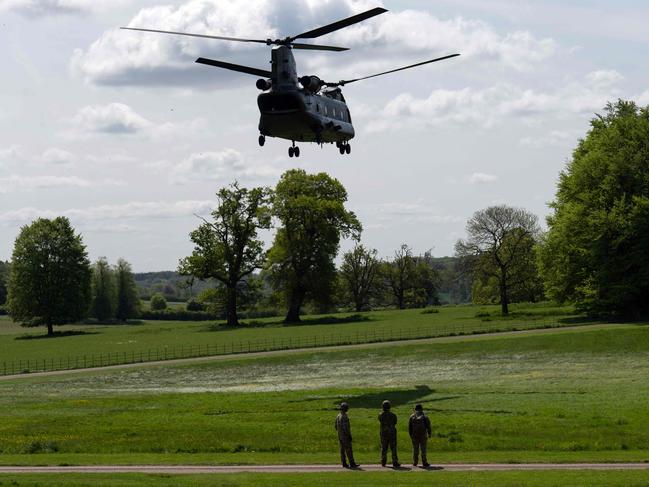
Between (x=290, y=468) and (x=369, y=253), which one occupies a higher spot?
(x=369, y=253)

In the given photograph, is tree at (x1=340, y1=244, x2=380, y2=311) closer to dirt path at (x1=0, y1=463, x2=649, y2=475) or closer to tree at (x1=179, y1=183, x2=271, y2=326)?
tree at (x1=179, y1=183, x2=271, y2=326)

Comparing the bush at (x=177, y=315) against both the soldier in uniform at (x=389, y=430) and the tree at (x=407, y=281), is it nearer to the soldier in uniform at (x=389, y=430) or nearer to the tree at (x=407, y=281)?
the tree at (x=407, y=281)

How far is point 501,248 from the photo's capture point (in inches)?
5128

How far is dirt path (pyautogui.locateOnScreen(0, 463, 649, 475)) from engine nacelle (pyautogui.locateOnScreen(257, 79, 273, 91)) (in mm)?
18628

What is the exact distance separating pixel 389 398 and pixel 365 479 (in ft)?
78.6

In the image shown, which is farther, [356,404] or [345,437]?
[356,404]

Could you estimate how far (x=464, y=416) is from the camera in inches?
1644

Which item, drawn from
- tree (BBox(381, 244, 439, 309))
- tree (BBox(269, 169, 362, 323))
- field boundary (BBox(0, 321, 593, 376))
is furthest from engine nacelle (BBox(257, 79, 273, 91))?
tree (BBox(381, 244, 439, 309))

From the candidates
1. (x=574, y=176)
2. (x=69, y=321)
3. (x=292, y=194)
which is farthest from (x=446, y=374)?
(x=69, y=321)

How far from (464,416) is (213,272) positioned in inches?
3374

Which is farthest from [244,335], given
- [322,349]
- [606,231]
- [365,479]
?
[365,479]

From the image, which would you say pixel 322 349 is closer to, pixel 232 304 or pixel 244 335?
pixel 244 335

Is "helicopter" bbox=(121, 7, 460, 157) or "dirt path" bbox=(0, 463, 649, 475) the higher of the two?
"helicopter" bbox=(121, 7, 460, 157)

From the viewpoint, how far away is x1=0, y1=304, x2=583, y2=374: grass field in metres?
90.8
